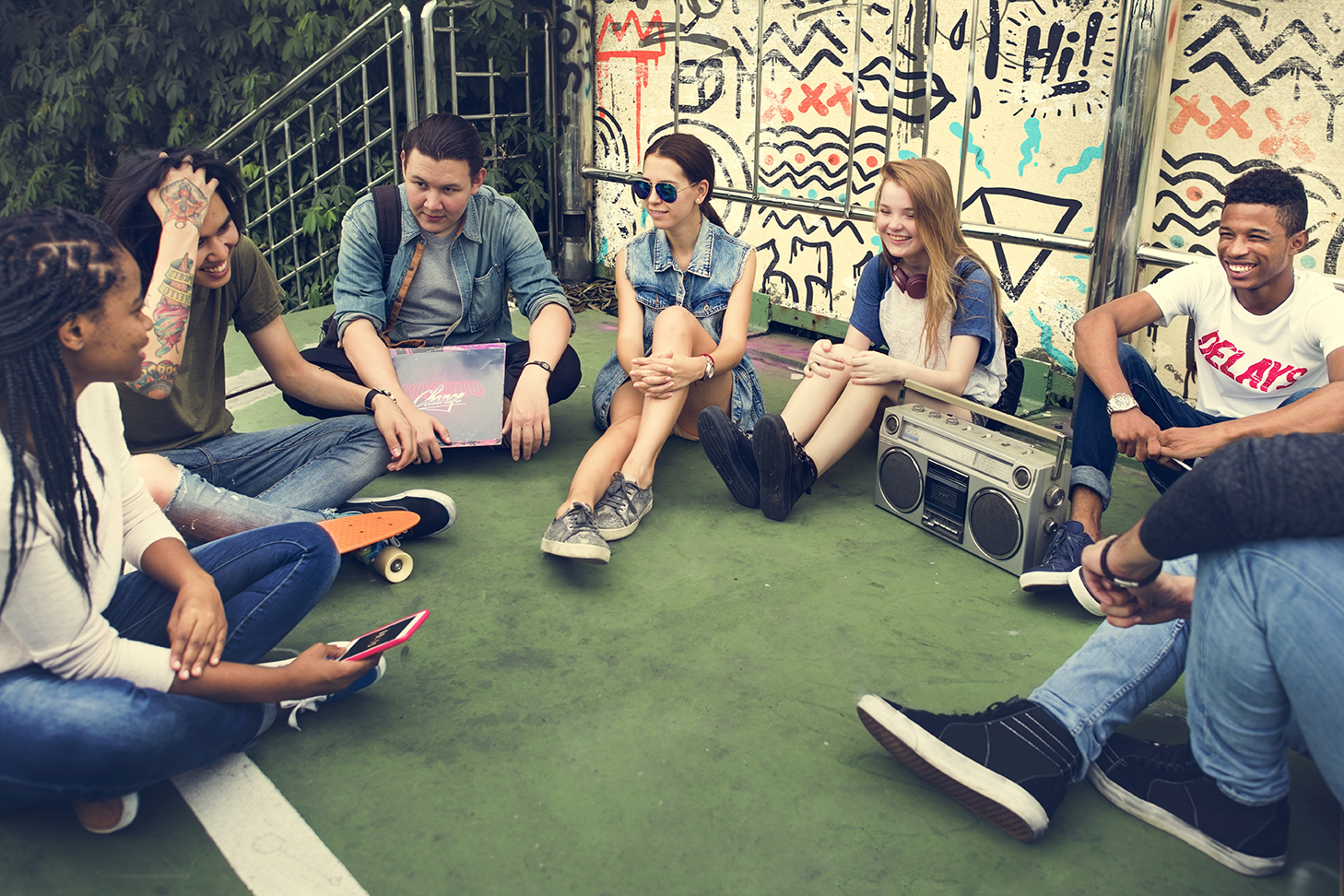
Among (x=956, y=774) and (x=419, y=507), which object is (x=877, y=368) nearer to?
(x=419, y=507)

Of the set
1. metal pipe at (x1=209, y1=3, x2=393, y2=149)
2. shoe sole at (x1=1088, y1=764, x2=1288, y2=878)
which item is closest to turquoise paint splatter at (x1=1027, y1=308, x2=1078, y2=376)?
shoe sole at (x1=1088, y1=764, x2=1288, y2=878)

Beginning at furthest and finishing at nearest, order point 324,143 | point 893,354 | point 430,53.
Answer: point 324,143 → point 430,53 → point 893,354

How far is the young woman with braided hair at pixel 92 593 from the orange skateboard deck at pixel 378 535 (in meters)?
0.69

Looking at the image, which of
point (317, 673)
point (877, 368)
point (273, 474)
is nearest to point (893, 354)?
point (877, 368)

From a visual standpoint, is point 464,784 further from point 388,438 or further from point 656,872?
point 388,438

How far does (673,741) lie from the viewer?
228cm

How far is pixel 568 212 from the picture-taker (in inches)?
285

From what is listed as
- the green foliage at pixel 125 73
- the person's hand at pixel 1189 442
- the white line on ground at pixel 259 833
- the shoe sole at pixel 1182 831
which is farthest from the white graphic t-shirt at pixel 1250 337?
the green foliage at pixel 125 73

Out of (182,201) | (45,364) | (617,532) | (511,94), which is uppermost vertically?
(511,94)

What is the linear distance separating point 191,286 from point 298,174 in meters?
5.40

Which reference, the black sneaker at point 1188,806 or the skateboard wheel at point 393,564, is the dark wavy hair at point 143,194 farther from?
the black sneaker at point 1188,806

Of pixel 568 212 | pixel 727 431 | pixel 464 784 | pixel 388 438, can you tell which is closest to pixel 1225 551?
pixel 464 784

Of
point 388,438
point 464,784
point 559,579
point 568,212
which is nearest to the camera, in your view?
point 464,784

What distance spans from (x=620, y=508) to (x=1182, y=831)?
6.13 ft
